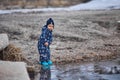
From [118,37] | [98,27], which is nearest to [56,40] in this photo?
[118,37]

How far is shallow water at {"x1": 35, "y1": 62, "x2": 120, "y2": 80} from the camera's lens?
29.5 feet

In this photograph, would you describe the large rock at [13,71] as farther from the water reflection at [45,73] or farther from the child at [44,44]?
the child at [44,44]

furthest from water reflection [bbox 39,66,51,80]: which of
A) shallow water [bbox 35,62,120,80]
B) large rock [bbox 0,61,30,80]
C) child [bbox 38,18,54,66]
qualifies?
large rock [bbox 0,61,30,80]

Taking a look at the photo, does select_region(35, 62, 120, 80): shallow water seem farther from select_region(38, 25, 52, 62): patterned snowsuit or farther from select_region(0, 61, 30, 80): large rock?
select_region(0, 61, 30, 80): large rock

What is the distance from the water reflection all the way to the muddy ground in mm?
660

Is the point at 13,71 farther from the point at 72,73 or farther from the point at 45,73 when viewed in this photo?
the point at 72,73

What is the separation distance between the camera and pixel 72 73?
951 cm

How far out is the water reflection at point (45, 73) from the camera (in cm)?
899

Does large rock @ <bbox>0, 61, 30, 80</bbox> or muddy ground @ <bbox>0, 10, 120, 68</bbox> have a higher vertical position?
large rock @ <bbox>0, 61, 30, 80</bbox>

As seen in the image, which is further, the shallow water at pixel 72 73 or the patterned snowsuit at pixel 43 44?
the patterned snowsuit at pixel 43 44

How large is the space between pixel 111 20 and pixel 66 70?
11204 mm

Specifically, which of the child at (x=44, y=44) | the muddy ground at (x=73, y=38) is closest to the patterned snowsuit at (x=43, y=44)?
the child at (x=44, y=44)

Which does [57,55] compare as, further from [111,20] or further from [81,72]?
[111,20]

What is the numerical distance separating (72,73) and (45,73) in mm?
687
